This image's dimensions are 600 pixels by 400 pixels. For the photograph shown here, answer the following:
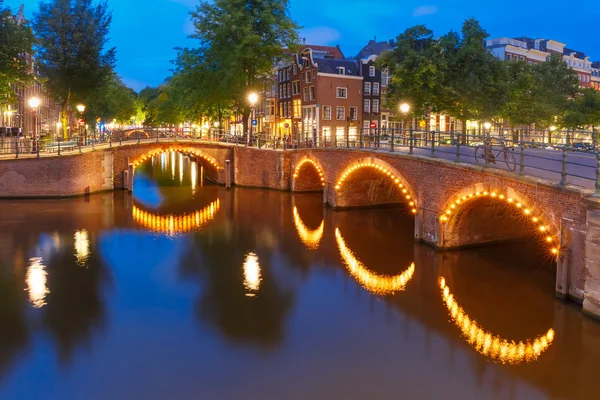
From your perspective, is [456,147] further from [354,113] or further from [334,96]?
[354,113]

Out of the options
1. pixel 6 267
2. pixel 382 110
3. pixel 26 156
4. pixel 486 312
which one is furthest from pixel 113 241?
pixel 382 110

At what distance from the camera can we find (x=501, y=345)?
12.4 metres

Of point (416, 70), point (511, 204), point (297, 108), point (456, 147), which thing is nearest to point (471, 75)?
point (416, 70)

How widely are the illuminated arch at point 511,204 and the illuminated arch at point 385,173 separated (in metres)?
2.33

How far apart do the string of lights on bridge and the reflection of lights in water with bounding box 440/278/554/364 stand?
2.55 meters

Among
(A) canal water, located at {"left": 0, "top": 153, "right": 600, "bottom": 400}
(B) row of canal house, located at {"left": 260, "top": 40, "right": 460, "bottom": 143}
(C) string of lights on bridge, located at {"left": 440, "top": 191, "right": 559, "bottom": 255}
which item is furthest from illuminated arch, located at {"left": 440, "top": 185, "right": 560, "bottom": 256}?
(B) row of canal house, located at {"left": 260, "top": 40, "right": 460, "bottom": 143}

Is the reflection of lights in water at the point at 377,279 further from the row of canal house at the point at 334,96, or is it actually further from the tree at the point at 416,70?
the row of canal house at the point at 334,96

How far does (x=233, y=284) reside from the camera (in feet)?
55.1

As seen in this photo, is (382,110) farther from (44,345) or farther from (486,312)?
(44,345)

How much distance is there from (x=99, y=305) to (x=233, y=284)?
A: 3.87 metres

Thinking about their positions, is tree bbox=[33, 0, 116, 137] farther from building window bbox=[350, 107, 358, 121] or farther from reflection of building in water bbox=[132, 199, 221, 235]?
building window bbox=[350, 107, 358, 121]

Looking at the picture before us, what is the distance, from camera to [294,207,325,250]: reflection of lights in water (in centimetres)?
2241

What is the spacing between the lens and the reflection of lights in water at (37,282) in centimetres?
1502

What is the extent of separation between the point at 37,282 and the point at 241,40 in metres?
26.8
